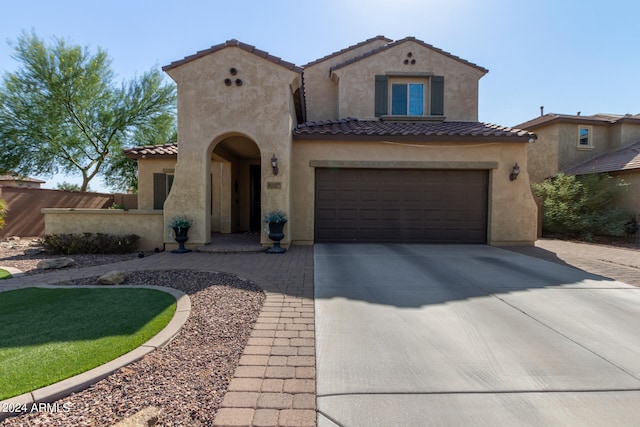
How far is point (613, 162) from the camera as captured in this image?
15.3m

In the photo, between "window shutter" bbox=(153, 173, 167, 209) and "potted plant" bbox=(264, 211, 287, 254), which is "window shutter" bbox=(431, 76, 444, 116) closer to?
"potted plant" bbox=(264, 211, 287, 254)

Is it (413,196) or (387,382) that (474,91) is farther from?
(387,382)

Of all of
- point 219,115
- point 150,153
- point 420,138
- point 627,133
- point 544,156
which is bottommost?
point 150,153

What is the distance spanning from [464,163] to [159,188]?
11.7 metres

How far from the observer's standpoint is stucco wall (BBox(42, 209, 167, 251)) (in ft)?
31.8

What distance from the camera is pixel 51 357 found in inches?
123

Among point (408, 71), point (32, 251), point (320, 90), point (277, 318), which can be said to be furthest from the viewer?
point (320, 90)

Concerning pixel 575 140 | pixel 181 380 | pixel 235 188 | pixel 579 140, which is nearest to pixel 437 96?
pixel 575 140

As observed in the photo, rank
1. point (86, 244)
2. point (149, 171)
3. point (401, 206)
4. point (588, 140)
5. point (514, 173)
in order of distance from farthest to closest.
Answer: point (588, 140) → point (149, 171) → point (401, 206) → point (514, 173) → point (86, 244)

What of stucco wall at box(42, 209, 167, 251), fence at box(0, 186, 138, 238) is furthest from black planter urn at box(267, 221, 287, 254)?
fence at box(0, 186, 138, 238)

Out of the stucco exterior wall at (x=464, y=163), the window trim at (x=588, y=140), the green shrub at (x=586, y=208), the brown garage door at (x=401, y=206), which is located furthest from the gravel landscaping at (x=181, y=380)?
the window trim at (x=588, y=140)

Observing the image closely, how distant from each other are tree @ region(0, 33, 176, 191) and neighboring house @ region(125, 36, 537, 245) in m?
10.1

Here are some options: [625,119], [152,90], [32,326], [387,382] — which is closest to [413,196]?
[387,382]

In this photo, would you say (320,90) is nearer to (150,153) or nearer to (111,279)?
(150,153)
